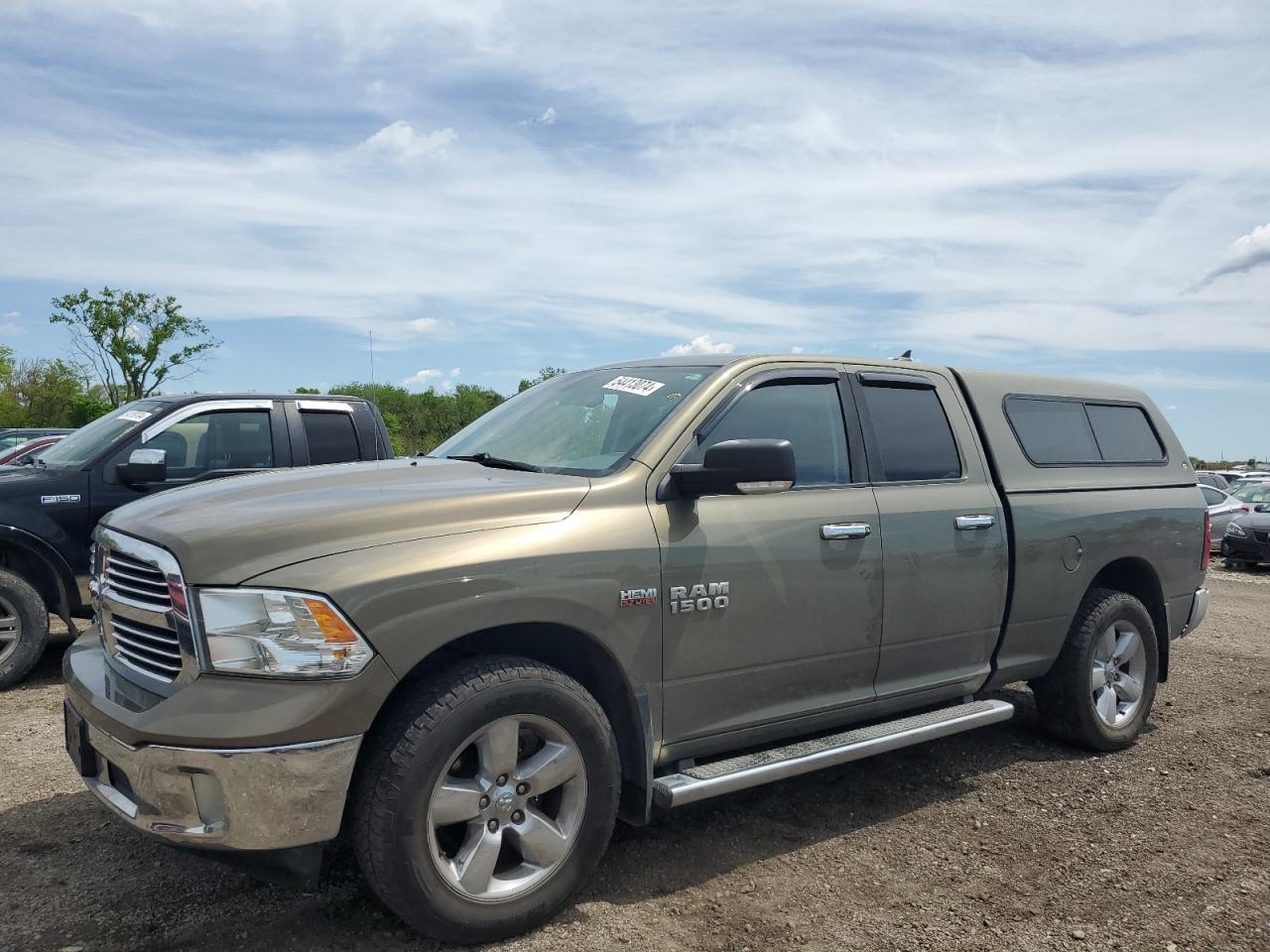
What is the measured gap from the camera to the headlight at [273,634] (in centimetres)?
277

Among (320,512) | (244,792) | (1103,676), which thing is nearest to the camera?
(244,792)

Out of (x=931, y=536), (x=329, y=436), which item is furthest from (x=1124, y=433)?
(x=329, y=436)

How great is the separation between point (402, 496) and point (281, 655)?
0.66 meters

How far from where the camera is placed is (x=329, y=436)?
7.20 meters

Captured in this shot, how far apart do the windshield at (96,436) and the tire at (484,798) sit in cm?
465

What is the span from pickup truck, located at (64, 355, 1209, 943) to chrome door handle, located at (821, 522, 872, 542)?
0.4 inches

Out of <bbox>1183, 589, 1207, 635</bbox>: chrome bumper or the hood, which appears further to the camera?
<bbox>1183, 589, 1207, 635</bbox>: chrome bumper

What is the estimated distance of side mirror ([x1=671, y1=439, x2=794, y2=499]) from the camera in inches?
132

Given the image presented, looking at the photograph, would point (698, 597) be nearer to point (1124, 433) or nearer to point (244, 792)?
point (244, 792)

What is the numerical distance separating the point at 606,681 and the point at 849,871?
123cm

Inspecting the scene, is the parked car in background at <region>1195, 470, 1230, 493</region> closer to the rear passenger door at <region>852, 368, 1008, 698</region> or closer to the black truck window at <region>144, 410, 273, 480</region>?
the rear passenger door at <region>852, 368, 1008, 698</region>

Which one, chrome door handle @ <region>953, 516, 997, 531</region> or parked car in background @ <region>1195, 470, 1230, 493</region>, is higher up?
chrome door handle @ <region>953, 516, 997, 531</region>

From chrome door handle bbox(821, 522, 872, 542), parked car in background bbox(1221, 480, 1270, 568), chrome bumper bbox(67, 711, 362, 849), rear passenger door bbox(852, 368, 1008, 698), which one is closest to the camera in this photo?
chrome bumper bbox(67, 711, 362, 849)

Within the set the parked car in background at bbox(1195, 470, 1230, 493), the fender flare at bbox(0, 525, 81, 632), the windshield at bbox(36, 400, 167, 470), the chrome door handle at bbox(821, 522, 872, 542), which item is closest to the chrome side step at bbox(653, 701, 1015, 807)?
the chrome door handle at bbox(821, 522, 872, 542)
